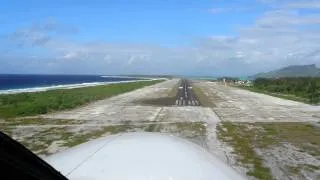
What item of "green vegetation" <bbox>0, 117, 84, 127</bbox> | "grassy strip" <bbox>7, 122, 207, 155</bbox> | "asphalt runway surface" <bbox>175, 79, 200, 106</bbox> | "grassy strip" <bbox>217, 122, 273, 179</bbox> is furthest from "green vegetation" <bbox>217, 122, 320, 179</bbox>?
"asphalt runway surface" <bbox>175, 79, 200, 106</bbox>

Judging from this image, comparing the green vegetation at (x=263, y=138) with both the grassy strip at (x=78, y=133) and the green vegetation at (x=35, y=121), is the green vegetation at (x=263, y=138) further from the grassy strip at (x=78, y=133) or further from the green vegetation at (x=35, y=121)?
the green vegetation at (x=35, y=121)

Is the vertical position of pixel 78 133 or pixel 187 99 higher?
pixel 78 133

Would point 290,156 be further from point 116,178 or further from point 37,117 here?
point 37,117

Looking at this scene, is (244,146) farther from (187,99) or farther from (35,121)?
(187,99)

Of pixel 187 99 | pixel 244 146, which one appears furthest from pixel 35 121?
pixel 187 99

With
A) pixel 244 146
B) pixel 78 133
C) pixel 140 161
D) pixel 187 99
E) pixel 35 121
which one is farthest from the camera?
pixel 187 99

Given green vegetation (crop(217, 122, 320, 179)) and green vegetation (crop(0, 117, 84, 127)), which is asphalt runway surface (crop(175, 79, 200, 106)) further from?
green vegetation (crop(217, 122, 320, 179))

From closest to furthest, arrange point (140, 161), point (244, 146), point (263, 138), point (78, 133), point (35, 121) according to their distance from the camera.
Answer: point (140, 161) → point (244, 146) → point (263, 138) → point (78, 133) → point (35, 121)
